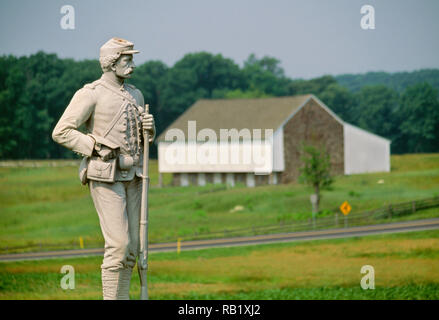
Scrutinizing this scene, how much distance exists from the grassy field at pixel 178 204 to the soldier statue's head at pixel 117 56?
108 feet

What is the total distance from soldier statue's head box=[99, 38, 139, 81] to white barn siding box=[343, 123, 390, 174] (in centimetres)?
5939

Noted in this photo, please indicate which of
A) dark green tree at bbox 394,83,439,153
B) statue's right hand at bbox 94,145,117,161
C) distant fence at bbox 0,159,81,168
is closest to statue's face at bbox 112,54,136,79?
statue's right hand at bbox 94,145,117,161

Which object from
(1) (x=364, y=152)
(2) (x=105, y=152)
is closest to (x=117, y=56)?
(2) (x=105, y=152)

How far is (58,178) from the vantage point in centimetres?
5831

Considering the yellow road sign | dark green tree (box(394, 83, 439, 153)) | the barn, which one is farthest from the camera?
dark green tree (box(394, 83, 439, 153))

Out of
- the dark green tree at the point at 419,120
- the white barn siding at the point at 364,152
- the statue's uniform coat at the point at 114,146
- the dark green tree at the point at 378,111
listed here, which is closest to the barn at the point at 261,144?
the white barn siding at the point at 364,152

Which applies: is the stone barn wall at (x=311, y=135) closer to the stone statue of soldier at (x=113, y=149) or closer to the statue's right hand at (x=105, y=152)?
the stone statue of soldier at (x=113, y=149)

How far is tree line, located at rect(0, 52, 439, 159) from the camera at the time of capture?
58.8 meters

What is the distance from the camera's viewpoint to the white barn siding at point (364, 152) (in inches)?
2630

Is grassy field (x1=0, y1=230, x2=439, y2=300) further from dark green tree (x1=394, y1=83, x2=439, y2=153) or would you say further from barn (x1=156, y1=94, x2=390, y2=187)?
dark green tree (x1=394, y1=83, x2=439, y2=153)

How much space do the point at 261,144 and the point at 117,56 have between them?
54.8 metres

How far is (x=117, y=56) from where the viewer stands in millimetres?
9578
